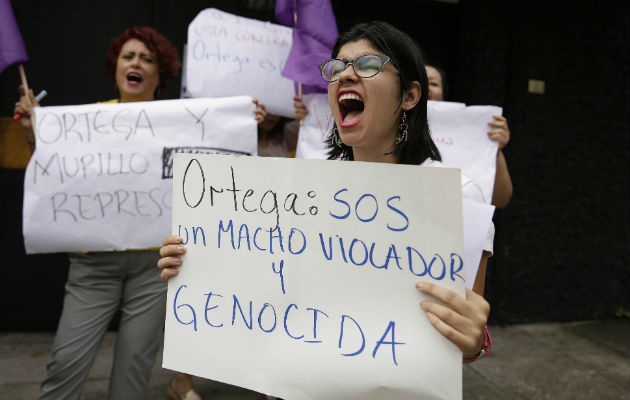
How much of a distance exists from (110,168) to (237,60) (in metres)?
0.88

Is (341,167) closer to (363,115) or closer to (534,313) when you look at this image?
(363,115)

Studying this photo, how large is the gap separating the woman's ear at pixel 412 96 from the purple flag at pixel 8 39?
2.08 meters

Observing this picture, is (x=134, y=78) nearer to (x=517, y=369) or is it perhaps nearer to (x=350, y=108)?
(x=350, y=108)

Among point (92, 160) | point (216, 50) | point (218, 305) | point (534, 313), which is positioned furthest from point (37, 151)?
point (534, 313)

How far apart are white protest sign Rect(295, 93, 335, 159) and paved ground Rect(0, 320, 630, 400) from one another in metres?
1.55

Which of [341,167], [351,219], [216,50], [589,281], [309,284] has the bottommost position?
[589,281]

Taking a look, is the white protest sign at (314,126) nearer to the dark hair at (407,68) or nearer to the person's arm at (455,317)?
the dark hair at (407,68)

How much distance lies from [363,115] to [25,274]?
341cm

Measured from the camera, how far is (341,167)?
1084mm

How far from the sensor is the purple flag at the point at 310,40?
2.30 metres

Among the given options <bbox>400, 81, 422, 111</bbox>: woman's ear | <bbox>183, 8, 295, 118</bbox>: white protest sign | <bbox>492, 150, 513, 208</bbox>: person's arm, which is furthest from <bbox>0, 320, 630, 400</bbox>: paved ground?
<bbox>400, 81, 422, 111</bbox>: woman's ear

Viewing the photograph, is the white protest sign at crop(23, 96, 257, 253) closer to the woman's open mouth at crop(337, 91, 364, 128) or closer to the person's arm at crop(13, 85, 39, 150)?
the person's arm at crop(13, 85, 39, 150)

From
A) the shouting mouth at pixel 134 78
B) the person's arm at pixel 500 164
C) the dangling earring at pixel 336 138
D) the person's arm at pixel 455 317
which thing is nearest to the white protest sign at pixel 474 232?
the person's arm at pixel 455 317

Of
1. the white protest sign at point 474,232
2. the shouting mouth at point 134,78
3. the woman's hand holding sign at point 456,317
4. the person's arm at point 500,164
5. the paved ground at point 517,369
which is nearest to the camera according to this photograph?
the woman's hand holding sign at point 456,317
